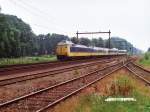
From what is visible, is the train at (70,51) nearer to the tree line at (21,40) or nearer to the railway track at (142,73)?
the tree line at (21,40)

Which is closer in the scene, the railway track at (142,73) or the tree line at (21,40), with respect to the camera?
the railway track at (142,73)

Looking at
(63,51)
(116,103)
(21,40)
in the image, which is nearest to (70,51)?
(63,51)

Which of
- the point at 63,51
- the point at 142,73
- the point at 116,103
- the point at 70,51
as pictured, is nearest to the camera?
the point at 116,103

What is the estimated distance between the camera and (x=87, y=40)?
133 meters

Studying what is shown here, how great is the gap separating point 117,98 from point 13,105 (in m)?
3.70

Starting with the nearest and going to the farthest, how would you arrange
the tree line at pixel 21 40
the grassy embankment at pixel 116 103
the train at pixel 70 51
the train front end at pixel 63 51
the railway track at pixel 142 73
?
the grassy embankment at pixel 116 103, the railway track at pixel 142 73, the train front end at pixel 63 51, the train at pixel 70 51, the tree line at pixel 21 40

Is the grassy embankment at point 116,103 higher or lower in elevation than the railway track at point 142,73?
higher

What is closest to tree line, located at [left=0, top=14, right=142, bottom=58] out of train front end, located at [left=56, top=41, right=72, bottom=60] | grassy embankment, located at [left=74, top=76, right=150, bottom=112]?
train front end, located at [left=56, top=41, right=72, bottom=60]

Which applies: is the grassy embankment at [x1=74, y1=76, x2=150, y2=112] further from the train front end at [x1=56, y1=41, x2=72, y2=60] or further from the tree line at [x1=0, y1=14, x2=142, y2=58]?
the tree line at [x1=0, y1=14, x2=142, y2=58]

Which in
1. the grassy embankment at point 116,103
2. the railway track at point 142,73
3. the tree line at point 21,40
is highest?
the tree line at point 21,40

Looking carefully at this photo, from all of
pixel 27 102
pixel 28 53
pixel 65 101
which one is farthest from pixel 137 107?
pixel 28 53

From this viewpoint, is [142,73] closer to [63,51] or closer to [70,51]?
[63,51]

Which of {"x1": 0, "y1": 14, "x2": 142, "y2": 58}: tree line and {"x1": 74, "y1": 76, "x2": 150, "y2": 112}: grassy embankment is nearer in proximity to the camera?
{"x1": 74, "y1": 76, "x2": 150, "y2": 112}: grassy embankment

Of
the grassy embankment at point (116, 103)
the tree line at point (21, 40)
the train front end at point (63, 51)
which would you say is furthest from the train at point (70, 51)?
the grassy embankment at point (116, 103)
